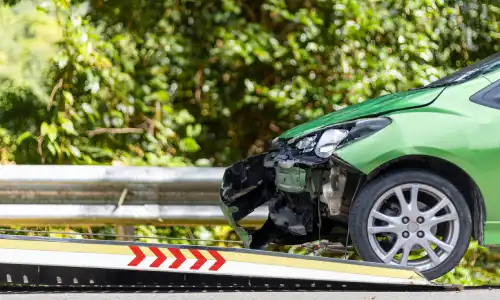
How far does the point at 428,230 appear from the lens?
4453mm

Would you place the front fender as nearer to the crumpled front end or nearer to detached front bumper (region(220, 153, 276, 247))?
the crumpled front end

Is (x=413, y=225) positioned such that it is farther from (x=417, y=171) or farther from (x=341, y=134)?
(x=341, y=134)

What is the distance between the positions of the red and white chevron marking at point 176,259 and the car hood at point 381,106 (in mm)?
1003

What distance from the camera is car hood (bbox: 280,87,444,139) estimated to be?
459cm

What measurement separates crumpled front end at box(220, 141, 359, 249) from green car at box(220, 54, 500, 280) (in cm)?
1

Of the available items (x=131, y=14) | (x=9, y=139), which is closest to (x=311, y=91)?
(x=131, y=14)

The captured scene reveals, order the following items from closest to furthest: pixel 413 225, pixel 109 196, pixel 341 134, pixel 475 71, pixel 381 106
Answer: pixel 413 225 → pixel 341 134 → pixel 381 106 → pixel 475 71 → pixel 109 196

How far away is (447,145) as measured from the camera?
4473 millimetres

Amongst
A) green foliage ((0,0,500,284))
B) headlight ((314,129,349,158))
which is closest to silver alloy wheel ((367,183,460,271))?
headlight ((314,129,349,158))

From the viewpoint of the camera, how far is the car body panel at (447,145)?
4.47 m

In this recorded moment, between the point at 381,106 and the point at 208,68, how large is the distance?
5.12m
